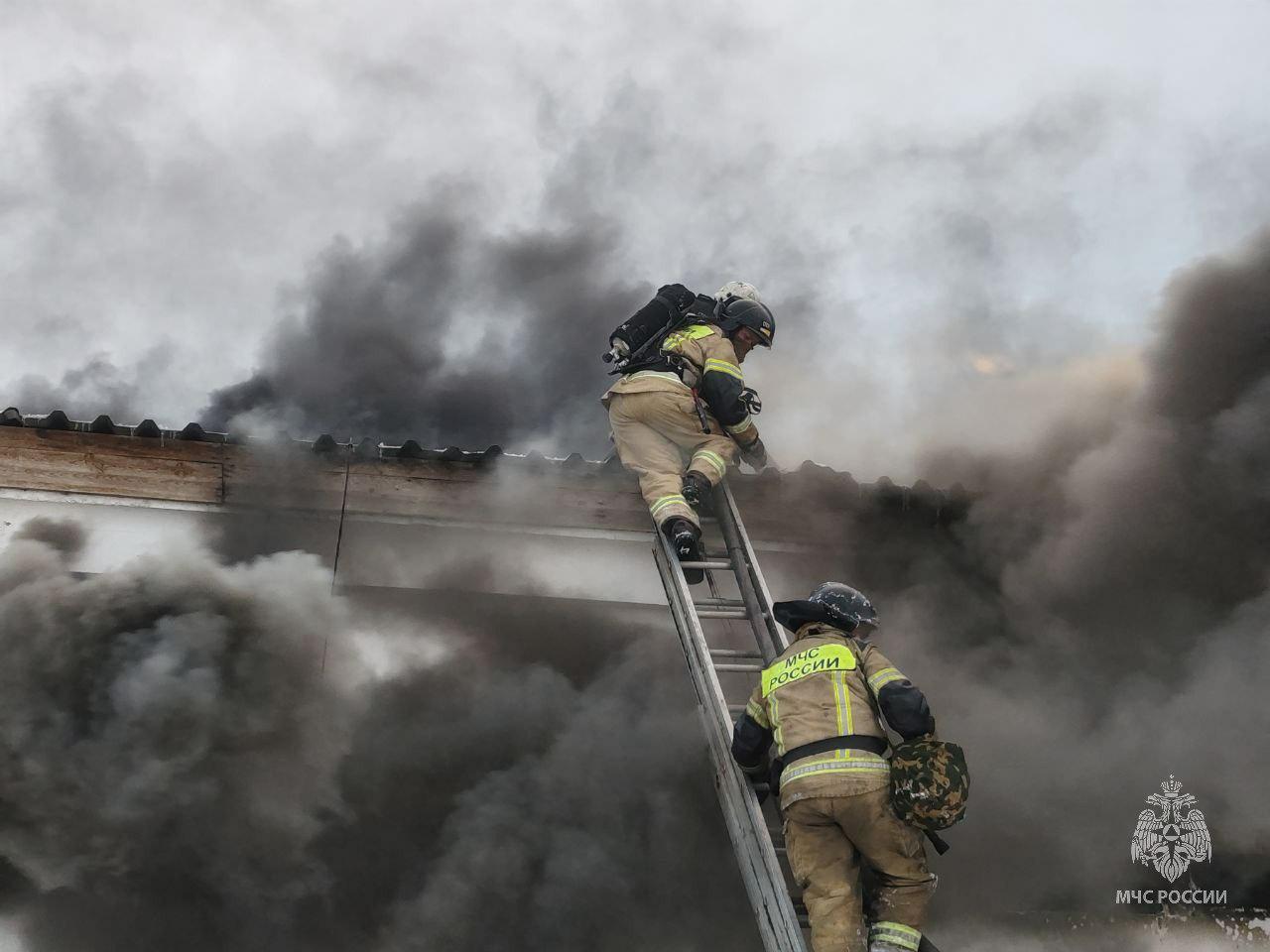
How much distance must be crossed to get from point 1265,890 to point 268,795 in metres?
5.74

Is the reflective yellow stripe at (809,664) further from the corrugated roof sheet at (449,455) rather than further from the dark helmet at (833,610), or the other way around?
the corrugated roof sheet at (449,455)

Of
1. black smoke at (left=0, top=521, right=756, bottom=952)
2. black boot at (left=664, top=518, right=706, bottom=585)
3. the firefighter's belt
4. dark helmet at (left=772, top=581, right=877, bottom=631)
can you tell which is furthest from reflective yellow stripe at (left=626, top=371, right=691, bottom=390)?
the firefighter's belt

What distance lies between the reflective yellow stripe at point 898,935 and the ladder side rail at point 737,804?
286 millimetres

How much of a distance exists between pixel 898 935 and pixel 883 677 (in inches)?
36.4

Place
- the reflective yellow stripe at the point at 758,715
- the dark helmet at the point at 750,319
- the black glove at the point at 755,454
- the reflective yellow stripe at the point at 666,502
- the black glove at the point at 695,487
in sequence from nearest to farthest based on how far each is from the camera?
the reflective yellow stripe at the point at 758,715
the reflective yellow stripe at the point at 666,502
the black glove at the point at 695,487
the black glove at the point at 755,454
the dark helmet at the point at 750,319

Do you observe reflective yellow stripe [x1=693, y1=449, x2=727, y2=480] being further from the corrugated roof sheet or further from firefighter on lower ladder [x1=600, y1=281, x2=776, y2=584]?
the corrugated roof sheet

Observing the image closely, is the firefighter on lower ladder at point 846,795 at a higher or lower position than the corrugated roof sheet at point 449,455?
lower

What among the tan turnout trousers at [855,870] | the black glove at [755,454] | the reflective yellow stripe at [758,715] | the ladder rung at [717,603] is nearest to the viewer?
the tan turnout trousers at [855,870]

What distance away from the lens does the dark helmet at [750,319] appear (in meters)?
6.62

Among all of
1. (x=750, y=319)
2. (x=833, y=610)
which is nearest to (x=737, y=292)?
(x=750, y=319)

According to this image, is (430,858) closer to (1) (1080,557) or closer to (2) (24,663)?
(2) (24,663)

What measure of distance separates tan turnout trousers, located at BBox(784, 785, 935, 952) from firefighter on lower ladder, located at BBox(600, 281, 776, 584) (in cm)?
177

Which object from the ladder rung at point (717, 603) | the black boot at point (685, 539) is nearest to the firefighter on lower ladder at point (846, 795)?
the ladder rung at point (717, 603)

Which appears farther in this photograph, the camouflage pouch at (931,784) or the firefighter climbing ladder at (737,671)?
the firefighter climbing ladder at (737,671)
